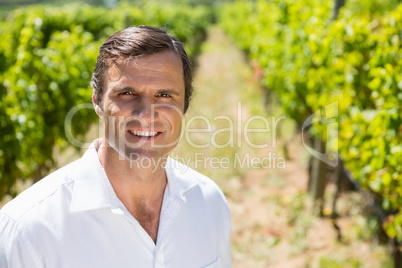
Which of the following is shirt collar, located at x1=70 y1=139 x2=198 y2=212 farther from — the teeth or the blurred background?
the blurred background

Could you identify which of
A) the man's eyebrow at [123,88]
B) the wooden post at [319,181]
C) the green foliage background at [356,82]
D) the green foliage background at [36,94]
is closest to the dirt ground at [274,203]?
the wooden post at [319,181]

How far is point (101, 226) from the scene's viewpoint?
4.43 feet

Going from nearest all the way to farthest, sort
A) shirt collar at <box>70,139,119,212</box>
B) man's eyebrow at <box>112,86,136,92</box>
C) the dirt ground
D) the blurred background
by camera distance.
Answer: shirt collar at <box>70,139,119,212</box> → man's eyebrow at <box>112,86,136,92</box> → the blurred background → the dirt ground

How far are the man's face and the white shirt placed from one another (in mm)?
138

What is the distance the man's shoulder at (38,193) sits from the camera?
121 centimetres

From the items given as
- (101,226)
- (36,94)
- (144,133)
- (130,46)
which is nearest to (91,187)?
(101,226)

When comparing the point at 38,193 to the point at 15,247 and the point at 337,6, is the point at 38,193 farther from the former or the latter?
the point at 337,6

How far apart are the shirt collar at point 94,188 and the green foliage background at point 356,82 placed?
6.07 feet

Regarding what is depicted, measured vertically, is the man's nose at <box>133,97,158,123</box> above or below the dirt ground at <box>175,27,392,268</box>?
above

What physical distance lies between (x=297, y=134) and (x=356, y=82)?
13.6ft

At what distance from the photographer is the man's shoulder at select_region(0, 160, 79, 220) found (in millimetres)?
1213

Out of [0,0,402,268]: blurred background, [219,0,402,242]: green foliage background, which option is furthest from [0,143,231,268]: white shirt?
[219,0,402,242]: green foliage background

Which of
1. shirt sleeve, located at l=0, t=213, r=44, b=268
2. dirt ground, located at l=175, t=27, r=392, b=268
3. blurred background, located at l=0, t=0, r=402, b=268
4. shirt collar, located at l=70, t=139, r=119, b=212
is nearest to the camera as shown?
shirt sleeve, located at l=0, t=213, r=44, b=268

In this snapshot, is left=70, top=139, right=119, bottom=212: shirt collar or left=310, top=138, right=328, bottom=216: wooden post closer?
left=70, top=139, right=119, bottom=212: shirt collar
